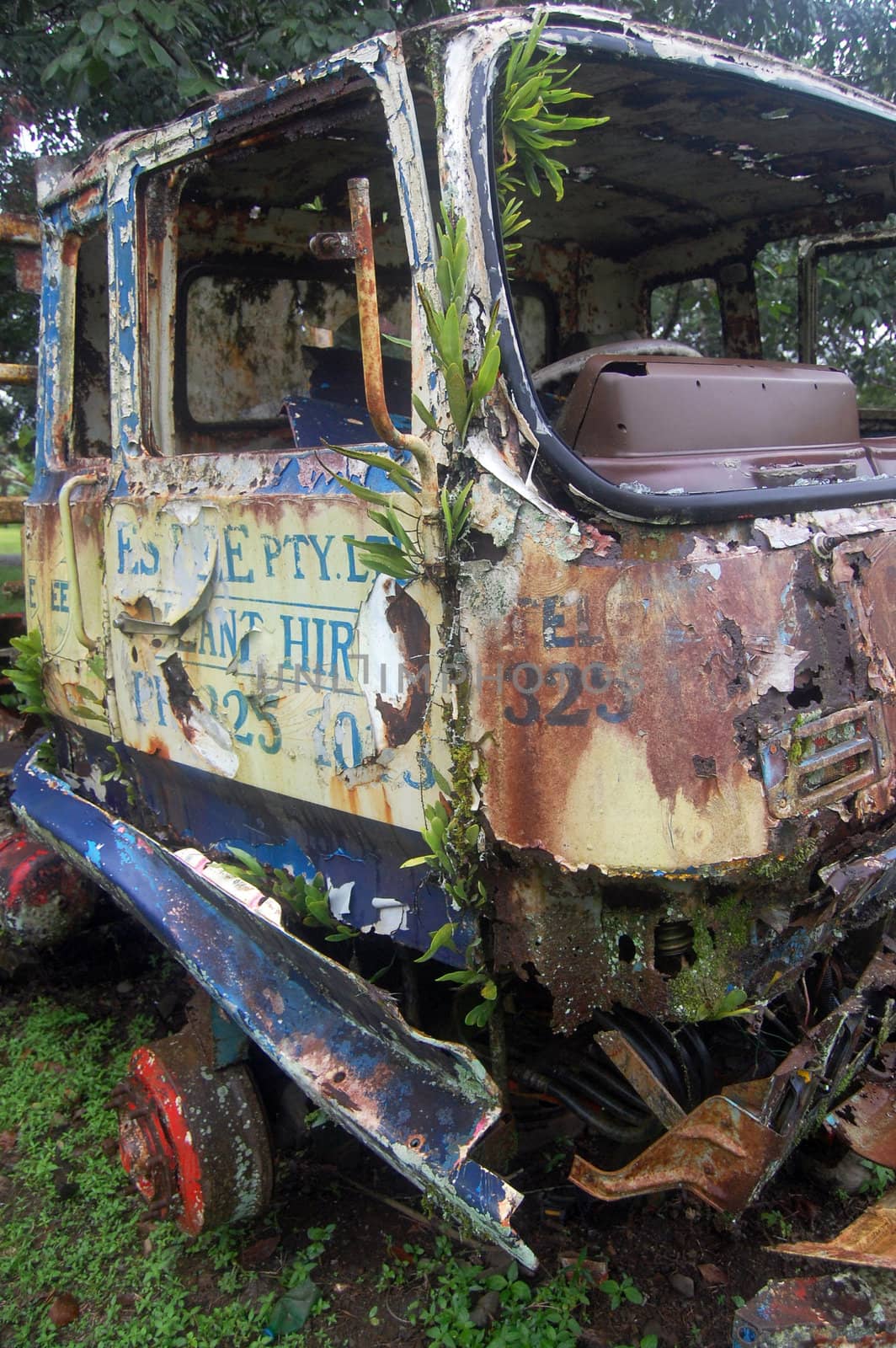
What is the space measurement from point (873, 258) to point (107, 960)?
5484 millimetres

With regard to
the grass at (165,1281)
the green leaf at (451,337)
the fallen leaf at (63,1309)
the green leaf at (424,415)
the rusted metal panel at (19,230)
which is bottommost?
the fallen leaf at (63,1309)

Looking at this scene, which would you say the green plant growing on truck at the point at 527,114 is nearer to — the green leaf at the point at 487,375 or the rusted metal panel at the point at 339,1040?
the green leaf at the point at 487,375

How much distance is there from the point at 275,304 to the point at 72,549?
1084 mm

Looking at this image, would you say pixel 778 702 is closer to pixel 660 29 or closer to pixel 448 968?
pixel 448 968

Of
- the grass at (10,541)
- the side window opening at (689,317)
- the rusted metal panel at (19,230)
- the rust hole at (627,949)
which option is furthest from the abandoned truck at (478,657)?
the grass at (10,541)

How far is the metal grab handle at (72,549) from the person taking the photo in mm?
2762

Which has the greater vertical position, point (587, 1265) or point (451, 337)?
point (451, 337)

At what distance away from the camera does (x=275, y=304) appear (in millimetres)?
3270

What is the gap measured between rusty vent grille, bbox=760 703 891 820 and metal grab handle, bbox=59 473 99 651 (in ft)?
6.26

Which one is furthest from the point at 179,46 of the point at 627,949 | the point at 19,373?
the point at 627,949

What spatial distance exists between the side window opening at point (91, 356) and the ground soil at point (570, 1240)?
2.08 meters

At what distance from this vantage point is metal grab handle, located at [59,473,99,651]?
276 centimetres

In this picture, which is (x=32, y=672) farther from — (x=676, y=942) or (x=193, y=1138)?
(x=676, y=942)

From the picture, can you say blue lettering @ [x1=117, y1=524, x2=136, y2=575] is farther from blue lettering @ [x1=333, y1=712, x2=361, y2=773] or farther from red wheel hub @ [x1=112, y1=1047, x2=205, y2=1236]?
red wheel hub @ [x1=112, y1=1047, x2=205, y2=1236]
